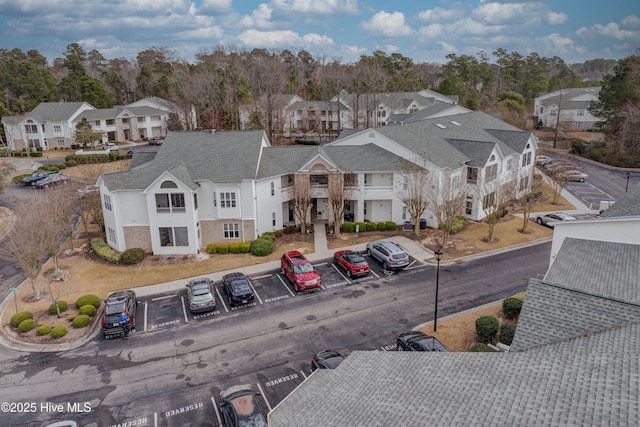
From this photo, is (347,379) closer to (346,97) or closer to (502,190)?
(502,190)

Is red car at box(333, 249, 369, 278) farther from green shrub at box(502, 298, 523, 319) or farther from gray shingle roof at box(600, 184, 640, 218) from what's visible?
gray shingle roof at box(600, 184, 640, 218)

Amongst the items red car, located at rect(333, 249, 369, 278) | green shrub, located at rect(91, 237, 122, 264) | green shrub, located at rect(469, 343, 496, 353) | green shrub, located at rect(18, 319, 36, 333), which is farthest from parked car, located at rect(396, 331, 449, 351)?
green shrub, located at rect(91, 237, 122, 264)

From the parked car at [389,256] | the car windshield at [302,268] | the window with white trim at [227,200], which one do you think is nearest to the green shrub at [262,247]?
the window with white trim at [227,200]

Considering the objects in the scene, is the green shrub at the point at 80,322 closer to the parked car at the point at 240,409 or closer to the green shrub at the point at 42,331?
the green shrub at the point at 42,331

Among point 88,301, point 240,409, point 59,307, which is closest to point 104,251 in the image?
point 88,301

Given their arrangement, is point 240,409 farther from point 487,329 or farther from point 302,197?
point 302,197

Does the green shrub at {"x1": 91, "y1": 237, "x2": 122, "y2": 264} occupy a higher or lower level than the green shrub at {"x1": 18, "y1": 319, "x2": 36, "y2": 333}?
higher
